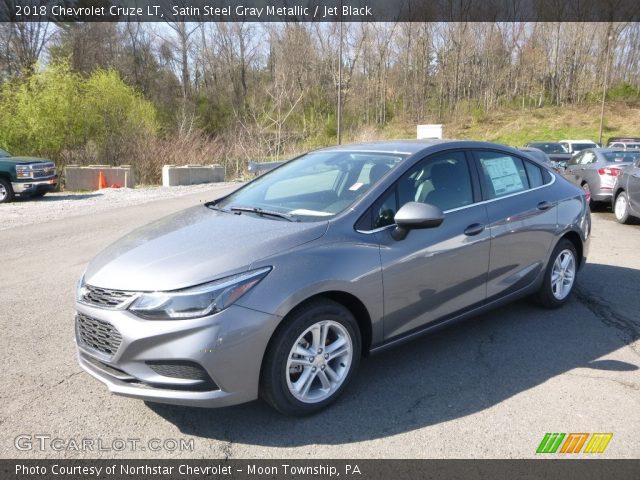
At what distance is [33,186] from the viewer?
50.1 feet

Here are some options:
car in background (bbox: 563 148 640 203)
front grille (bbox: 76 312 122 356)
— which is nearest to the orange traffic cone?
car in background (bbox: 563 148 640 203)

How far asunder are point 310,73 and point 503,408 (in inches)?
2190

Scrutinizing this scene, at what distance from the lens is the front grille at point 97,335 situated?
2.89 metres

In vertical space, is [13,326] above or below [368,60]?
below

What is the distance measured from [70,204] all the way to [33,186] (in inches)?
71.7

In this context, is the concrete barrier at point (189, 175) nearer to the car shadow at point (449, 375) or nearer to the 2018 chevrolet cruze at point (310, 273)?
the 2018 chevrolet cruze at point (310, 273)

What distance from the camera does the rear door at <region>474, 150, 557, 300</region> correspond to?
13.9 feet

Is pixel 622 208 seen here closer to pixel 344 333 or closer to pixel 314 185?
pixel 314 185

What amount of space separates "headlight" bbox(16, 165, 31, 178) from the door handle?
1489 cm

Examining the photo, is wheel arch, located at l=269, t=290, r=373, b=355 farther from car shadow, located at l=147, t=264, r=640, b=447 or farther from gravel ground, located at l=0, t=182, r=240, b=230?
gravel ground, located at l=0, t=182, r=240, b=230

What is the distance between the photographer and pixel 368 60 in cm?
5944
